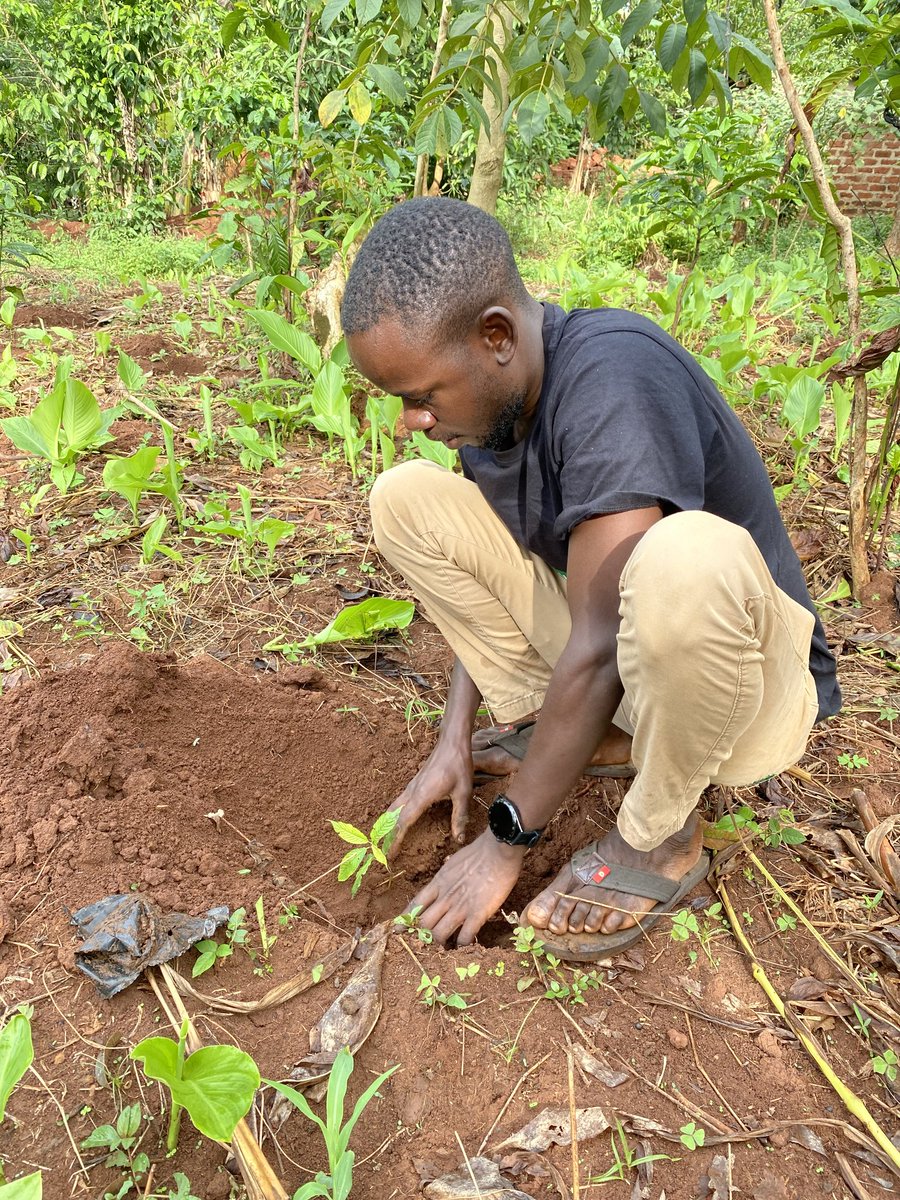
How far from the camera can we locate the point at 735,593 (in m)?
1.19

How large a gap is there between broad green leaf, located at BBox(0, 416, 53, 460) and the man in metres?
1.67

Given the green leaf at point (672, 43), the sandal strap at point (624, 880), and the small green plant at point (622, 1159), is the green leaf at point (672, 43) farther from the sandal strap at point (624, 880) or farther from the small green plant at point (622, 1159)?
the small green plant at point (622, 1159)

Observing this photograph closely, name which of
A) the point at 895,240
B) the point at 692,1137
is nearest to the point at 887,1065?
the point at 692,1137

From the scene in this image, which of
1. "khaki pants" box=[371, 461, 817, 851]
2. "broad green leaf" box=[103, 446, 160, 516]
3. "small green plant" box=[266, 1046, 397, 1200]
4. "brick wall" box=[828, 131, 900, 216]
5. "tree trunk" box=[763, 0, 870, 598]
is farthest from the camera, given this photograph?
"brick wall" box=[828, 131, 900, 216]

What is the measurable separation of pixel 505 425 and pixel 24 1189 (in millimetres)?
1195

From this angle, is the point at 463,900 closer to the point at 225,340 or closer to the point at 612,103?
the point at 612,103

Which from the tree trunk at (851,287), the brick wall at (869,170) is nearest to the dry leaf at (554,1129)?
the tree trunk at (851,287)

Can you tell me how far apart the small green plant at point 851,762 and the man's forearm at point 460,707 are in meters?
0.81

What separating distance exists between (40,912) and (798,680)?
1.30m

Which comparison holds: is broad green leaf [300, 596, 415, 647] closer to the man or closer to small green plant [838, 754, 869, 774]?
the man

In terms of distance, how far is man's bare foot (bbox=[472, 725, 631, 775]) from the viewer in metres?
1.80

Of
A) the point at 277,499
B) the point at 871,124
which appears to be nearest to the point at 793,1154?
the point at 277,499

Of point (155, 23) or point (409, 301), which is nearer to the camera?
point (409, 301)

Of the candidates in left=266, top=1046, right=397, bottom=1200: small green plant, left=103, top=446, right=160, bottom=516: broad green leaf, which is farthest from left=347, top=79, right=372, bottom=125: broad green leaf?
left=266, top=1046, right=397, bottom=1200: small green plant
